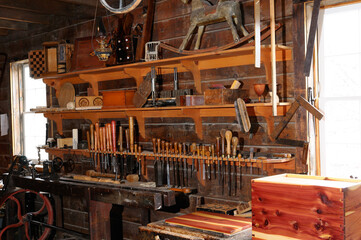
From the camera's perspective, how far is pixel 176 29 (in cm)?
409

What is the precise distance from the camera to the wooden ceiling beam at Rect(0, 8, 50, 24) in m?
5.00

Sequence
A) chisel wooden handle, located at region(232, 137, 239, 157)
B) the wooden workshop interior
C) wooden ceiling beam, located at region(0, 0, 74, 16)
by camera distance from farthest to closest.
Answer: wooden ceiling beam, located at region(0, 0, 74, 16)
chisel wooden handle, located at region(232, 137, 239, 157)
the wooden workshop interior

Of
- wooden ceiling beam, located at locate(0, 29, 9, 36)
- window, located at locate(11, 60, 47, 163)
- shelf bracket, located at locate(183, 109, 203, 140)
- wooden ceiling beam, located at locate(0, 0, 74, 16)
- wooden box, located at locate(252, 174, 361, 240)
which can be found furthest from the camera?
wooden ceiling beam, located at locate(0, 29, 9, 36)

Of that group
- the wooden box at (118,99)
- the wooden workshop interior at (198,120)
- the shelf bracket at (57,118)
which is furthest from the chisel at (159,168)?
the shelf bracket at (57,118)

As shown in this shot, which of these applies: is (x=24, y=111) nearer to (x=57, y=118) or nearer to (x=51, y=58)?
(x=57, y=118)

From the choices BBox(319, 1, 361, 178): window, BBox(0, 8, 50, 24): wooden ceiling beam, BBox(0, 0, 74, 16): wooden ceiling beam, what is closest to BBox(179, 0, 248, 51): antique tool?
BBox(319, 1, 361, 178): window

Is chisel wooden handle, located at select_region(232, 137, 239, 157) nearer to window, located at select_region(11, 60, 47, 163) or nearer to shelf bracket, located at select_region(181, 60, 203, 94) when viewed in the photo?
shelf bracket, located at select_region(181, 60, 203, 94)

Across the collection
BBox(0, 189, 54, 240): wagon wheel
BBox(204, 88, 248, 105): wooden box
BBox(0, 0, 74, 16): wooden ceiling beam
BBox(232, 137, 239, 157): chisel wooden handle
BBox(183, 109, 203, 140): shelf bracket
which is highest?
BBox(0, 0, 74, 16): wooden ceiling beam

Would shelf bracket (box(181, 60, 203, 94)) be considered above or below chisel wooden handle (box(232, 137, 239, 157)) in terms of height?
above

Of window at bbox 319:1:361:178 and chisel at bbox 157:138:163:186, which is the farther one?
chisel at bbox 157:138:163:186

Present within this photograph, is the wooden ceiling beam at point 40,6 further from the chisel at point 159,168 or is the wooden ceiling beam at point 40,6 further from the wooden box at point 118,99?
the chisel at point 159,168

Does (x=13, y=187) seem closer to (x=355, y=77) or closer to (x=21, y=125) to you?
(x=21, y=125)

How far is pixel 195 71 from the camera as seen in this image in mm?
3873

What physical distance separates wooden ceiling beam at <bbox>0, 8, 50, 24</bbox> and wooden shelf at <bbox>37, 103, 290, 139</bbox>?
110 cm
